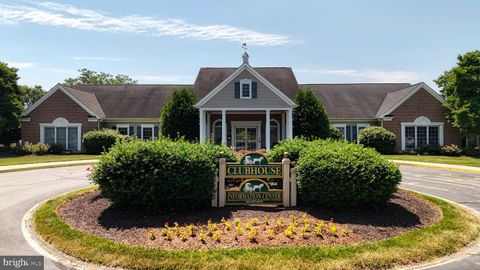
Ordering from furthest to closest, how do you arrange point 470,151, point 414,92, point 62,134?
1. point 62,134
2. point 414,92
3. point 470,151

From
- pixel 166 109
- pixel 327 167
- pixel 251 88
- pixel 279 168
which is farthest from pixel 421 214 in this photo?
pixel 166 109

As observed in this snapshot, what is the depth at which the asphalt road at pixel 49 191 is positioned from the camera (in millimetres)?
6098

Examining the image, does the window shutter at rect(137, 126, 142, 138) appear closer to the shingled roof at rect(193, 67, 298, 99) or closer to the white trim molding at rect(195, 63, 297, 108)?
the shingled roof at rect(193, 67, 298, 99)

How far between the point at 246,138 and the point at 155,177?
21.5 meters

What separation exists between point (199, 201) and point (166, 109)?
18503mm

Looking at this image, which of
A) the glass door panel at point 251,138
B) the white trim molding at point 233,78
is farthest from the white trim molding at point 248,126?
the white trim molding at point 233,78

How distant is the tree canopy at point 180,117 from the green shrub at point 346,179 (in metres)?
18.0

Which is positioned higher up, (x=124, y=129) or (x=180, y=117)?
(x=180, y=117)

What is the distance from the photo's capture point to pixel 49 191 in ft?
37.9

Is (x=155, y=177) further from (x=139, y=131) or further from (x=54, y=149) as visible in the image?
(x=54, y=149)

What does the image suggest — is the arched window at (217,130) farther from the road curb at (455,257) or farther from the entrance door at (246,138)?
the road curb at (455,257)

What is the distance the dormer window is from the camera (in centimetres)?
2506

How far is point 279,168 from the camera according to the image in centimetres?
861

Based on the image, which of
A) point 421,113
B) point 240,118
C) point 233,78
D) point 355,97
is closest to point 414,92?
point 421,113
